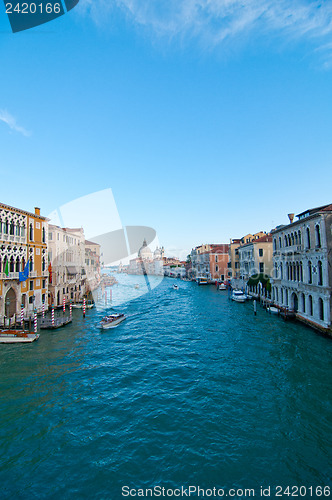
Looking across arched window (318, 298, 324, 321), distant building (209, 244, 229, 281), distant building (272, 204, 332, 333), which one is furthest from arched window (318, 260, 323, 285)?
distant building (209, 244, 229, 281)

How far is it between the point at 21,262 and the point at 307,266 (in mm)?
27189

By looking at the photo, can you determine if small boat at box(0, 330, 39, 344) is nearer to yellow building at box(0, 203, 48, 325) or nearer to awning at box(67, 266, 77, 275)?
yellow building at box(0, 203, 48, 325)

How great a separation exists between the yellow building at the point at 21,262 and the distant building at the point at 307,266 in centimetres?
2596

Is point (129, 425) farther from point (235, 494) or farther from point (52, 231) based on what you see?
point (52, 231)

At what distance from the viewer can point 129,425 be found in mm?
10258

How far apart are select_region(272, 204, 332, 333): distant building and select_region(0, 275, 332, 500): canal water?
313cm

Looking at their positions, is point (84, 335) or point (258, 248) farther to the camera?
point (258, 248)

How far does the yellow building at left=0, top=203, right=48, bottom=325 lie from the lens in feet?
78.6

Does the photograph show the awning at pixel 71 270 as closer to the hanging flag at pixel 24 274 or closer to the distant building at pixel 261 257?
the hanging flag at pixel 24 274

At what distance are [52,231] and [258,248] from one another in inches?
1246

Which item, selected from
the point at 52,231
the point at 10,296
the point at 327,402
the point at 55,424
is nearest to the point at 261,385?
the point at 327,402

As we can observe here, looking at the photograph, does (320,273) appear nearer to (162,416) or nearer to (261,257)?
(162,416)

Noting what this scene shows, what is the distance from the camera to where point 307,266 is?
77.8ft

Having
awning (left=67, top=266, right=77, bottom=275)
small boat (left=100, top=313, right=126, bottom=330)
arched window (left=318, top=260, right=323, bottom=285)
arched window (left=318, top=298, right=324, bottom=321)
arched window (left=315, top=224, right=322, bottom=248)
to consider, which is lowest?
small boat (left=100, top=313, right=126, bottom=330)
